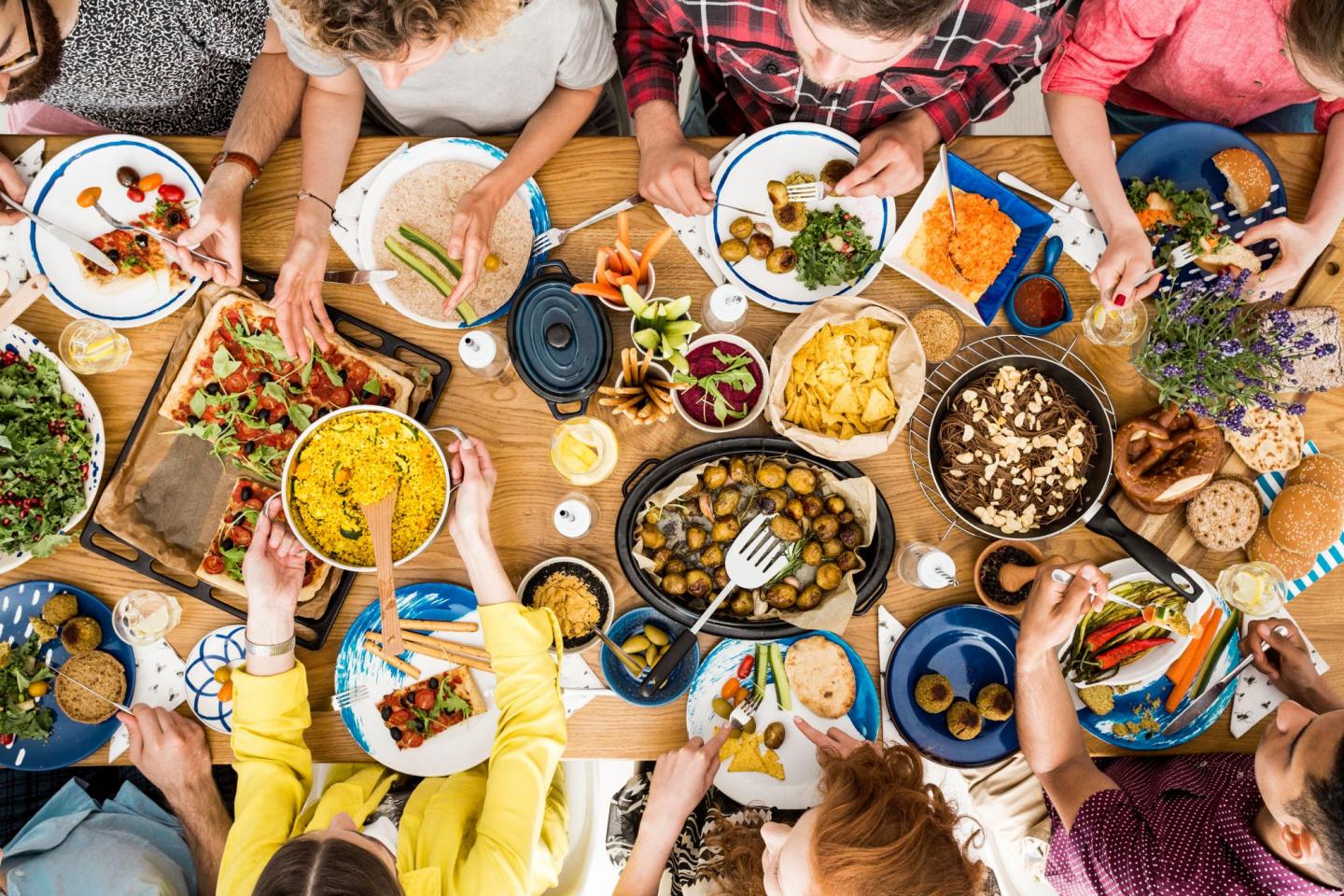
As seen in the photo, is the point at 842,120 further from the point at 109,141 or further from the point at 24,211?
the point at 24,211

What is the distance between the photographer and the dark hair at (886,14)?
1.44 m

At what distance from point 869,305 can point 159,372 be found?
1740 millimetres

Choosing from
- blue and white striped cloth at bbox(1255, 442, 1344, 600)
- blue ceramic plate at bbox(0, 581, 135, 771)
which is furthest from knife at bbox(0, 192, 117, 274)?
blue and white striped cloth at bbox(1255, 442, 1344, 600)

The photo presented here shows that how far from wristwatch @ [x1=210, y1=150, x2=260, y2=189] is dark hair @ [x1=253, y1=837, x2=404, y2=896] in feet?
5.19

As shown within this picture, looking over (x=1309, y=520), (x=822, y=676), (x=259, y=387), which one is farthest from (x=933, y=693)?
(x=259, y=387)

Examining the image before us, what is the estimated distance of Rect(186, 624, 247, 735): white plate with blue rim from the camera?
191 centimetres

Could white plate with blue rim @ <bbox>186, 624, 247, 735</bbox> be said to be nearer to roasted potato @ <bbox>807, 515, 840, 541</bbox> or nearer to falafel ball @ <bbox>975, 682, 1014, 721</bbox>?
roasted potato @ <bbox>807, 515, 840, 541</bbox>

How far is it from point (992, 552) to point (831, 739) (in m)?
0.62

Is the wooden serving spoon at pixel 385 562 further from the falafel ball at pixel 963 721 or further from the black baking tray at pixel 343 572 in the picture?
the falafel ball at pixel 963 721

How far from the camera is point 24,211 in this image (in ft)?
6.12

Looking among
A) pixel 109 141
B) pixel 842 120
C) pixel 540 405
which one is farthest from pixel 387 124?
pixel 842 120

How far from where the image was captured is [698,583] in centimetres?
190

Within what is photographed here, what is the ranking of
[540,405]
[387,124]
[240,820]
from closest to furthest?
[240,820], [540,405], [387,124]

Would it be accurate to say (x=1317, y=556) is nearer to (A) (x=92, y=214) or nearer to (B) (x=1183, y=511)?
(B) (x=1183, y=511)
